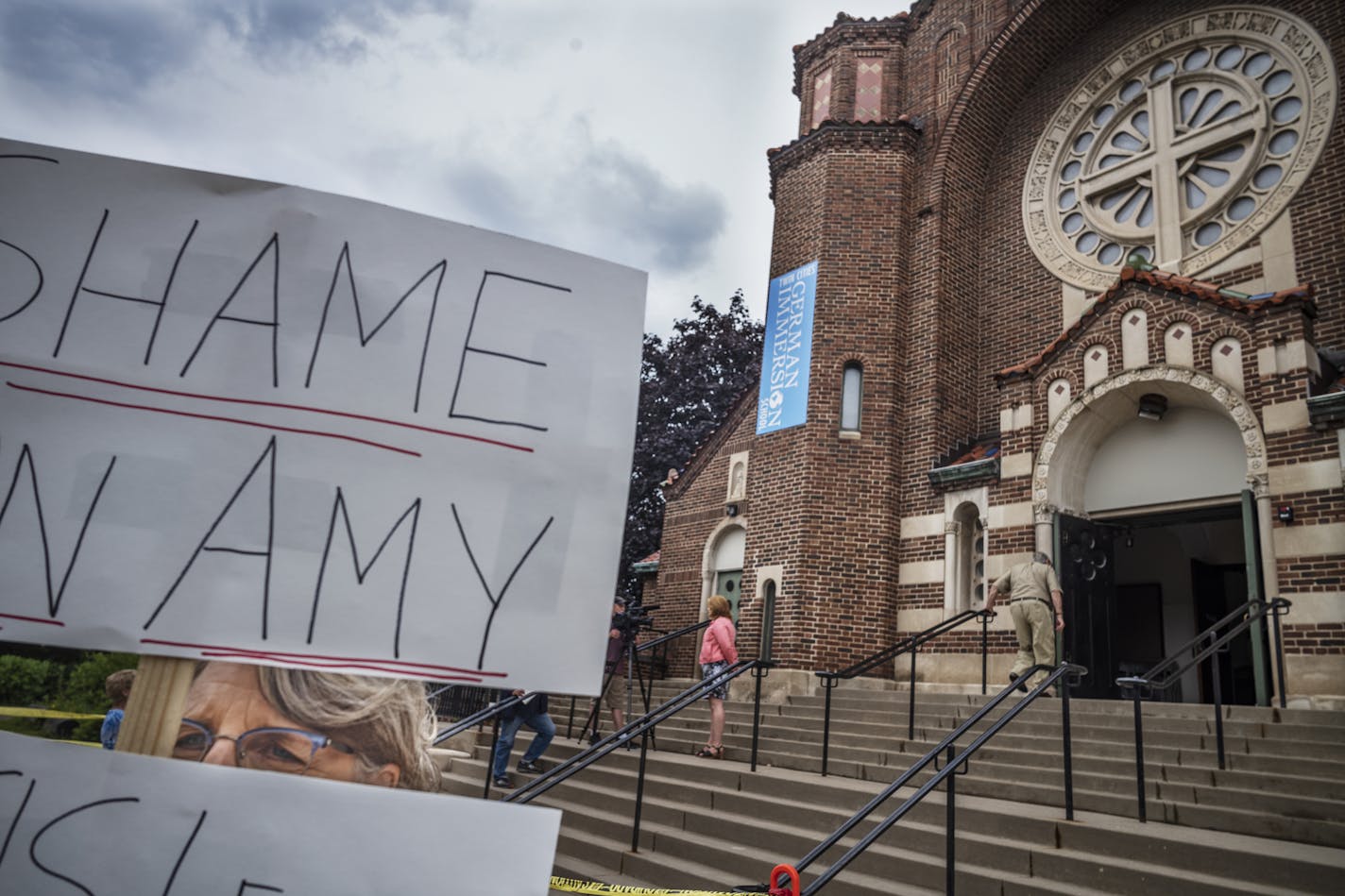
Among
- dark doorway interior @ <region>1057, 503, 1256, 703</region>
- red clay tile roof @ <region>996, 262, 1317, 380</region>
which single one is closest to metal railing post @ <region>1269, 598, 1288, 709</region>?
red clay tile roof @ <region>996, 262, 1317, 380</region>

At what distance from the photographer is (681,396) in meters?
26.3

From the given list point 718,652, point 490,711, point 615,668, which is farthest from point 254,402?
point 718,652

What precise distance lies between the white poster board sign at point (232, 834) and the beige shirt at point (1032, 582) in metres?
8.70

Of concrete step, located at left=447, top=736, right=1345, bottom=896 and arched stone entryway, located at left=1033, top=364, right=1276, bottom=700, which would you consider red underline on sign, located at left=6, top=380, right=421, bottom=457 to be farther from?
arched stone entryway, located at left=1033, top=364, right=1276, bottom=700

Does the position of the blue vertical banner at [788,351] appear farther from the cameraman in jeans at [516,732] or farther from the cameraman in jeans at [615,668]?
the cameraman in jeans at [516,732]

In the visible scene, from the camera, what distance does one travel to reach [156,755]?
1.74 meters

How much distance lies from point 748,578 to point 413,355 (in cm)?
1142

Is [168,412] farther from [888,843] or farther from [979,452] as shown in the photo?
[979,452]

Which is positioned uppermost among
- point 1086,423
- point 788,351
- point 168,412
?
point 788,351

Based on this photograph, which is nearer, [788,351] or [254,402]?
[254,402]

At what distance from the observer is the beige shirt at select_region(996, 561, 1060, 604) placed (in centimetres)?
941

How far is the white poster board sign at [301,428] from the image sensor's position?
1.80 m

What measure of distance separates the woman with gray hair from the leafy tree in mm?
21401

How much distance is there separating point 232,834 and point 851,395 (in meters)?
12.1
